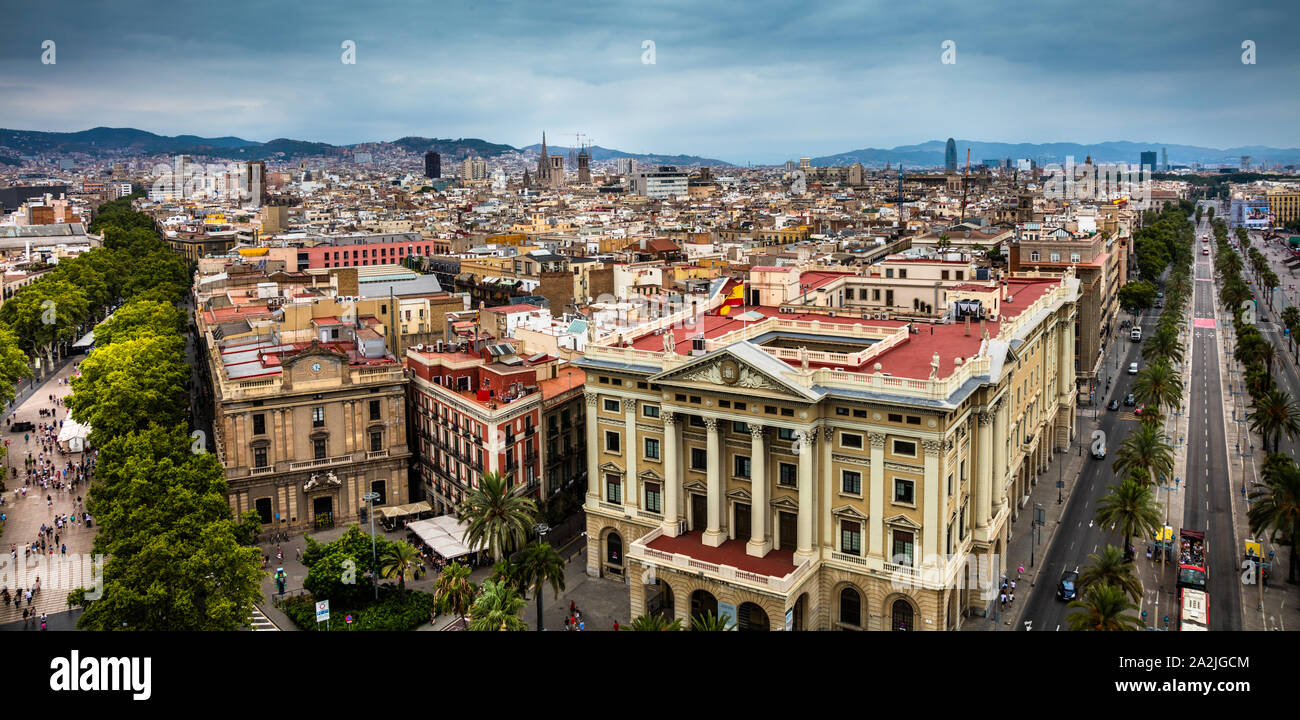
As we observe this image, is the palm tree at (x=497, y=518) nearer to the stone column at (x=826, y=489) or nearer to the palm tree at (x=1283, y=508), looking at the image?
the stone column at (x=826, y=489)

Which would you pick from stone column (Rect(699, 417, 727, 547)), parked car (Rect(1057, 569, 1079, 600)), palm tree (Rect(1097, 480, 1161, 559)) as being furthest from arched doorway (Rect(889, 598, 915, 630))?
palm tree (Rect(1097, 480, 1161, 559))

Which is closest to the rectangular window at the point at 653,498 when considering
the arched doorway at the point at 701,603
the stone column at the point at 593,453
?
the stone column at the point at 593,453

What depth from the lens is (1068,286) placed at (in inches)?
3546

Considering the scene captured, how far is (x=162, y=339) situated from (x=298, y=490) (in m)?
31.9

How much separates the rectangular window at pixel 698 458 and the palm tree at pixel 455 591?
14.2 meters

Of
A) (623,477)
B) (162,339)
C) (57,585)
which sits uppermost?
(162,339)

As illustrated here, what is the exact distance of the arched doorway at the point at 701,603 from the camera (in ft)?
172

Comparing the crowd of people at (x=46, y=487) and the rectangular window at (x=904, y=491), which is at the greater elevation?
the rectangular window at (x=904, y=491)

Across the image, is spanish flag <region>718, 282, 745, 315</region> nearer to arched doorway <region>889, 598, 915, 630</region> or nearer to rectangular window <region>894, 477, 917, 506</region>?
rectangular window <region>894, 477, 917, 506</region>
